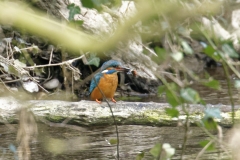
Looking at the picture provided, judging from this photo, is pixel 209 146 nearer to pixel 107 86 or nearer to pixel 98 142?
pixel 98 142

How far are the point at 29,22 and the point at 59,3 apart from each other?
559 centimetres

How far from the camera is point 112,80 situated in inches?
263

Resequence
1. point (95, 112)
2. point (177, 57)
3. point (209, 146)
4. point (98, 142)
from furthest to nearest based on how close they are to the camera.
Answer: point (98, 142) → point (95, 112) → point (209, 146) → point (177, 57)

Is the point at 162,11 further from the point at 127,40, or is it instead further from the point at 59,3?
the point at 59,3

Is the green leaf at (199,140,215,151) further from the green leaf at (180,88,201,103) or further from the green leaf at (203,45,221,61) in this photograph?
the green leaf at (203,45,221,61)

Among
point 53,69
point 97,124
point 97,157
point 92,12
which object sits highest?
point 92,12

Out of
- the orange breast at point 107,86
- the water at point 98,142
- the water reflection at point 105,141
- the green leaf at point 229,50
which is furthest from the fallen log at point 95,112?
the green leaf at point 229,50

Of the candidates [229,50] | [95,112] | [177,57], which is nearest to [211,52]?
[229,50]

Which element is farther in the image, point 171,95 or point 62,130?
point 62,130

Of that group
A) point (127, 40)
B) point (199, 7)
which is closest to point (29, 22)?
point (127, 40)

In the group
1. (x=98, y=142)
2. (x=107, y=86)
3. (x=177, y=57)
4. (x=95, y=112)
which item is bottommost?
(x=98, y=142)

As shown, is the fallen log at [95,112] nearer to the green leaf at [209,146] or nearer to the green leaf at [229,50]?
the green leaf at [209,146]

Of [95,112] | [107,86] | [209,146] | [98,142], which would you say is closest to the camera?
[209,146]

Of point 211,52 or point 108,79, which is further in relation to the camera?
point 108,79
